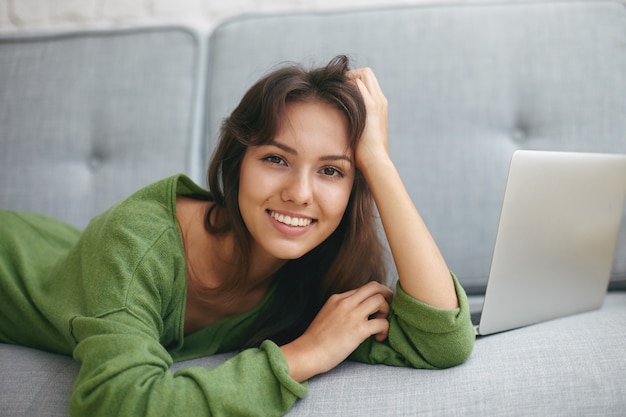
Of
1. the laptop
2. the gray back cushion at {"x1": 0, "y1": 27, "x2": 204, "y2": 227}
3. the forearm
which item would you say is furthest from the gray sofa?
the forearm

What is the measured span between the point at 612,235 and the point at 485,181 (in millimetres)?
338

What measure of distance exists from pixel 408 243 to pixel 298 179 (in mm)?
214

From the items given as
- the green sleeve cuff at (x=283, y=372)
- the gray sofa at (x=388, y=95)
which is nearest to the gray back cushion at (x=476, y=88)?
the gray sofa at (x=388, y=95)

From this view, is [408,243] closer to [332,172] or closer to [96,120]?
[332,172]

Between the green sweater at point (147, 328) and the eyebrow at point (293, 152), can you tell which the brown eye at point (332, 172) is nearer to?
the eyebrow at point (293, 152)

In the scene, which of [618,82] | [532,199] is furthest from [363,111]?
[618,82]

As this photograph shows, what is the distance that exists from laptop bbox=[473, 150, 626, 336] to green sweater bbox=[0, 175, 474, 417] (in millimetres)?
108

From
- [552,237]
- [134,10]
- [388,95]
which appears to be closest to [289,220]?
[552,237]

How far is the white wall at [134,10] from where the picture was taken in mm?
2092

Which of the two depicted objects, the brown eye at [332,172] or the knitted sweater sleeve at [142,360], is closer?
the knitted sweater sleeve at [142,360]

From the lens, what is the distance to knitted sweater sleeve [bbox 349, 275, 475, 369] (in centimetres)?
103

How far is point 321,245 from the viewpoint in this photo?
1302 mm

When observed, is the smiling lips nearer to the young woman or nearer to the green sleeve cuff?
the young woman

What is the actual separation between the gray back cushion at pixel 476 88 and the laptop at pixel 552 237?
0.96ft
